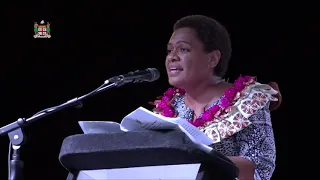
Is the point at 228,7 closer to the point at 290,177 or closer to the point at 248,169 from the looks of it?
the point at 290,177

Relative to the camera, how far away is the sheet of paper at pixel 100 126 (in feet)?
4.80

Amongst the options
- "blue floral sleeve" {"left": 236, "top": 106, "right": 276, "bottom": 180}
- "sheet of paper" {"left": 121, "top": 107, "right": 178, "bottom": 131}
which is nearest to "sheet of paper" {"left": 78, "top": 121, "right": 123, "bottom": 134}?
"sheet of paper" {"left": 121, "top": 107, "right": 178, "bottom": 131}

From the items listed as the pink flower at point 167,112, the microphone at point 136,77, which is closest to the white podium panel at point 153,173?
the microphone at point 136,77

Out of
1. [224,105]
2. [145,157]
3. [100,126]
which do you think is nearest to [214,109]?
[224,105]

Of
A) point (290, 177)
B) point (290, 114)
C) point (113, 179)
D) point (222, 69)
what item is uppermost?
point (222, 69)

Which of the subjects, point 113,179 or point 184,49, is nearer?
point 113,179

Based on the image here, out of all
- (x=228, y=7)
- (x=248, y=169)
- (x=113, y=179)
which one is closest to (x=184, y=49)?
(x=248, y=169)

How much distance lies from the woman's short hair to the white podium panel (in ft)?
2.70

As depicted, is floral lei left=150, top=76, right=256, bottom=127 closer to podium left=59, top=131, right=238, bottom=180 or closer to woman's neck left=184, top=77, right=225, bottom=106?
woman's neck left=184, top=77, right=225, bottom=106

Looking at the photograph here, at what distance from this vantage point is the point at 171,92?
2242mm

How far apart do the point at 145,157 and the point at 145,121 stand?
0.08m

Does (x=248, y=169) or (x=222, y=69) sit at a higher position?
(x=222, y=69)

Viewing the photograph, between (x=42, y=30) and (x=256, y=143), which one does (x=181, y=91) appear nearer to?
(x=256, y=143)

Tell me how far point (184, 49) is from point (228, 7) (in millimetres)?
1058
